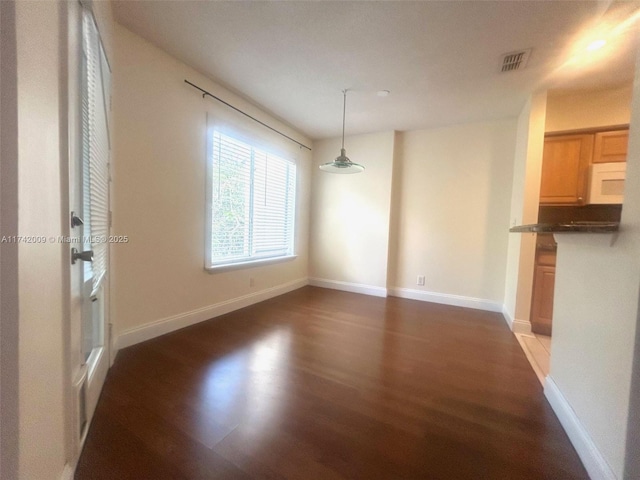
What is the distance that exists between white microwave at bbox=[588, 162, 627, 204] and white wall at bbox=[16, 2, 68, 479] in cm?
433

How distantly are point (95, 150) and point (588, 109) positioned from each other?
4.53m

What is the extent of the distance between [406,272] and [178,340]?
3320 mm

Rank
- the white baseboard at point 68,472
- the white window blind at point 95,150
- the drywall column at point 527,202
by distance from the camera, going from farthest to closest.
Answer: the drywall column at point 527,202
the white window blind at point 95,150
the white baseboard at point 68,472

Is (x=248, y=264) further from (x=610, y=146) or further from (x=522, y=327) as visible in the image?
(x=610, y=146)

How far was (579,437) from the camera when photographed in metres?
1.30

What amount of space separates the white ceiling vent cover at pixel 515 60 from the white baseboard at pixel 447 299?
284cm

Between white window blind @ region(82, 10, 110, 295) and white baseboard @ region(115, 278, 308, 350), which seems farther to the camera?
white baseboard @ region(115, 278, 308, 350)

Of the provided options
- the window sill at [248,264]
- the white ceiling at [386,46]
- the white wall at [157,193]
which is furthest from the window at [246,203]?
the white ceiling at [386,46]

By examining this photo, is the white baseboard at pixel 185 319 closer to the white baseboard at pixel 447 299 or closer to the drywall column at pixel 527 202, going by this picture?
the white baseboard at pixel 447 299

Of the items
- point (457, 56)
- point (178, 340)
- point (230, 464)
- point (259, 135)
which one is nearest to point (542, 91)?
point (457, 56)

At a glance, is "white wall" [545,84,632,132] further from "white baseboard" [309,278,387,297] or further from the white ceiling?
"white baseboard" [309,278,387,297]

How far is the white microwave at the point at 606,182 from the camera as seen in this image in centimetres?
270

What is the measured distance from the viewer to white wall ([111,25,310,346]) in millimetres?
2100

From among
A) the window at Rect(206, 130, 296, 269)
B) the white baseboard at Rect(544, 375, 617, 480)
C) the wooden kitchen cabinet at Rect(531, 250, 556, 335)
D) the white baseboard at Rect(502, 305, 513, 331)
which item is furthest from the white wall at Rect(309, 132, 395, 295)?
the white baseboard at Rect(544, 375, 617, 480)
